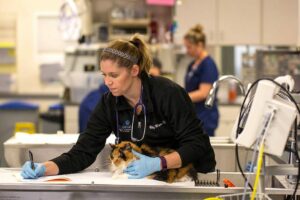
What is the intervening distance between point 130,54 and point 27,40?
14.3 feet

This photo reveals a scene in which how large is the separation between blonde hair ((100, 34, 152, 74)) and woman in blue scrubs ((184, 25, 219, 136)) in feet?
5.42

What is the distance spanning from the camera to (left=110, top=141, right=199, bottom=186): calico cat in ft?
6.82

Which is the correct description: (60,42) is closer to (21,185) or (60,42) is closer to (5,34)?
(5,34)

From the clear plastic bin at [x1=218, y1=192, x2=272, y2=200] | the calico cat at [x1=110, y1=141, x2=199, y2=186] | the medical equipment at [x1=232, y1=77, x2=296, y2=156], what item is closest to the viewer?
the medical equipment at [x1=232, y1=77, x2=296, y2=156]

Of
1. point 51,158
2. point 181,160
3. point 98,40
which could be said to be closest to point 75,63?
point 98,40

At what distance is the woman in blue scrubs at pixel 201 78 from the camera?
4.01m

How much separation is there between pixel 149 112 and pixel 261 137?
66 cm

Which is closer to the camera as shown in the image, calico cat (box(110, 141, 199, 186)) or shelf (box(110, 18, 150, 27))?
calico cat (box(110, 141, 199, 186))

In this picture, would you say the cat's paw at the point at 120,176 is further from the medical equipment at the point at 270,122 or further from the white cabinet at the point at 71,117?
the white cabinet at the point at 71,117

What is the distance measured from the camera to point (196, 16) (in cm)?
557

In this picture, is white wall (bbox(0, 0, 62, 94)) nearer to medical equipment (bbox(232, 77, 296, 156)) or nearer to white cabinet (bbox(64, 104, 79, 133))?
white cabinet (bbox(64, 104, 79, 133))

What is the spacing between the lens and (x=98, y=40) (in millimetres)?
5902

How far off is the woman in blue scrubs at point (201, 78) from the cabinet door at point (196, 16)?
135 cm

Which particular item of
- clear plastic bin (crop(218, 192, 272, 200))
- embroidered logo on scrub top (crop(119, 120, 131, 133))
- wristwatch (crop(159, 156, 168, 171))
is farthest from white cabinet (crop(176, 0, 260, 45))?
clear plastic bin (crop(218, 192, 272, 200))
